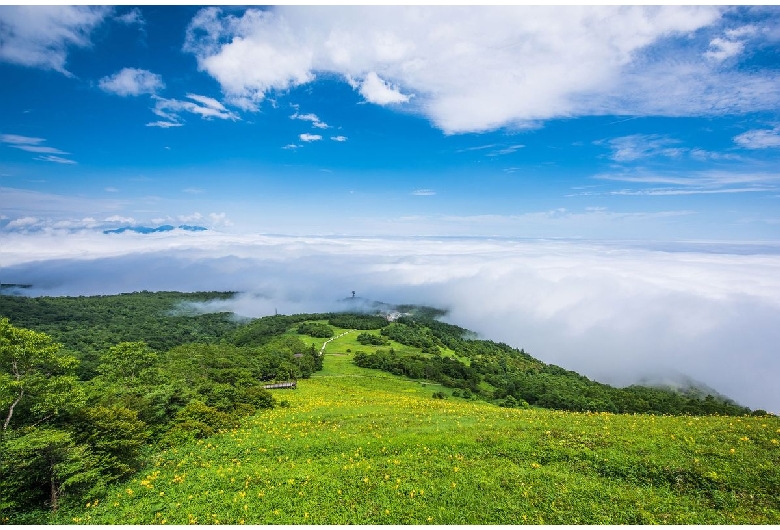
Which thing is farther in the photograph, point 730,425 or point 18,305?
point 18,305

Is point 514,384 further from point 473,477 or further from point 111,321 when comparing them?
point 111,321

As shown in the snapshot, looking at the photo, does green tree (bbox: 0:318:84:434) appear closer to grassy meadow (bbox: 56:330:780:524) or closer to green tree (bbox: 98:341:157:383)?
grassy meadow (bbox: 56:330:780:524)

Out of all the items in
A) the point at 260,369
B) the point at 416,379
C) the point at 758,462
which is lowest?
the point at 416,379

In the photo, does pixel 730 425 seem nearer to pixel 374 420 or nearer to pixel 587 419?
pixel 587 419

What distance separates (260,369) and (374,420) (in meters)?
41.0

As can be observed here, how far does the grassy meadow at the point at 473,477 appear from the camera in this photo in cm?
1106

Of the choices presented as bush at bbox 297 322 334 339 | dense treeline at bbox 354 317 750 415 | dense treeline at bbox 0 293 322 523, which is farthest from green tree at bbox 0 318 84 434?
bush at bbox 297 322 334 339

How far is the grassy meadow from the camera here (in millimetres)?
11062

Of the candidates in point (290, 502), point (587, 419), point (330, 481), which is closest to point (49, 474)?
point (290, 502)

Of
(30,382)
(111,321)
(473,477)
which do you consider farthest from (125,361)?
(111,321)

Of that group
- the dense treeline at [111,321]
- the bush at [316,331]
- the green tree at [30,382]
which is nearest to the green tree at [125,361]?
the green tree at [30,382]

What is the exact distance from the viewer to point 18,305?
138 m

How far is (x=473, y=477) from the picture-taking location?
12.8 m

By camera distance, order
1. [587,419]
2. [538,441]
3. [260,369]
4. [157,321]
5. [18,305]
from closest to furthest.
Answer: [538,441]
[587,419]
[260,369]
[18,305]
[157,321]
